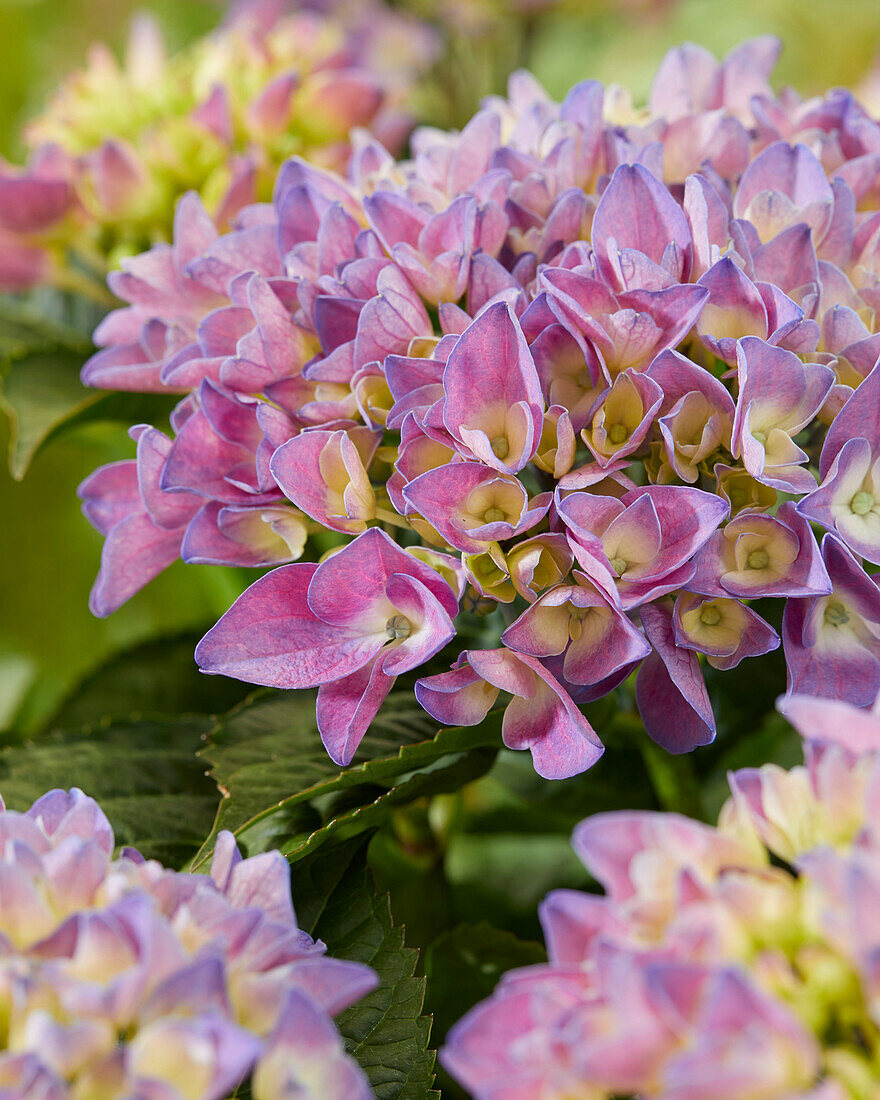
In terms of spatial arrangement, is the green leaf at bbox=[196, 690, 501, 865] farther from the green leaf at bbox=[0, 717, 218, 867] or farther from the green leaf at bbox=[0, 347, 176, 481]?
the green leaf at bbox=[0, 347, 176, 481]

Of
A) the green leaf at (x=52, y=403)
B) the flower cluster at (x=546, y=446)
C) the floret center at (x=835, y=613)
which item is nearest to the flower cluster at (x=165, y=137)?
the green leaf at (x=52, y=403)

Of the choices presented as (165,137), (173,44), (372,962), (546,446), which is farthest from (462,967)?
(173,44)

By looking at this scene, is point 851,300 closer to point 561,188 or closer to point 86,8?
point 561,188

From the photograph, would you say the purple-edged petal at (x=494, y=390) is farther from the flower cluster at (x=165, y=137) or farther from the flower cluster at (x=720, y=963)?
the flower cluster at (x=165, y=137)

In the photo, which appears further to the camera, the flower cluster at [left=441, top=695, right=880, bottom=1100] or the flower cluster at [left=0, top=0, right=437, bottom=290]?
the flower cluster at [left=0, top=0, right=437, bottom=290]

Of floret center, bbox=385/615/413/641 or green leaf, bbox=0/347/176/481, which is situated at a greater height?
floret center, bbox=385/615/413/641

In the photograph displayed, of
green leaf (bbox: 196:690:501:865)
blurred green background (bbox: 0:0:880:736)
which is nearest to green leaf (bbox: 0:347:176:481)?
blurred green background (bbox: 0:0:880:736)

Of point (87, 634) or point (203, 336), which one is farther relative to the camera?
point (87, 634)

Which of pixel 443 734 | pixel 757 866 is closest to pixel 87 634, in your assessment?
pixel 443 734
